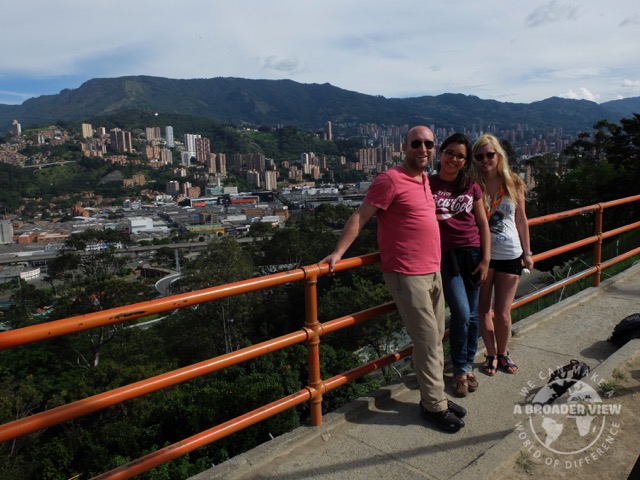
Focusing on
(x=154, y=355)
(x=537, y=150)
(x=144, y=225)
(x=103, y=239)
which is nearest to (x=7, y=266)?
(x=144, y=225)

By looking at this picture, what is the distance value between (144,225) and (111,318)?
77.9m

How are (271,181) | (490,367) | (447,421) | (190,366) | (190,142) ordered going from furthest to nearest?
(190,142)
(271,181)
(490,367)
(447,421)
(190,366)

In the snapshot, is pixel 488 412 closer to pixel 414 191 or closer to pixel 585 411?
pixel 585 411

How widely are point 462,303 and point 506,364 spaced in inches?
29.8

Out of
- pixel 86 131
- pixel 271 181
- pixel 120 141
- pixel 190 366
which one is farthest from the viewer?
pixel 86 131

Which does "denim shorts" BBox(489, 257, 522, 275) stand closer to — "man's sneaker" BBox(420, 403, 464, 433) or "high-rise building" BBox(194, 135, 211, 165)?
"man's sneaker" BBox(420, 403, 464, 433)

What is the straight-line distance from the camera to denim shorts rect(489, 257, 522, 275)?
9.67 feet

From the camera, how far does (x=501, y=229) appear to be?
293cm

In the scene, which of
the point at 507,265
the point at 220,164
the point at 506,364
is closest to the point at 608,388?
the point at 506,364

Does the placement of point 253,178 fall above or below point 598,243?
below

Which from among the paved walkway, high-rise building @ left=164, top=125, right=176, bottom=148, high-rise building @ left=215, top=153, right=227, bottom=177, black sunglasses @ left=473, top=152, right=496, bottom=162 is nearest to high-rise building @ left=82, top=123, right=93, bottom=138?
high-rise building @ left=164, top=125, right=176, bottom=148

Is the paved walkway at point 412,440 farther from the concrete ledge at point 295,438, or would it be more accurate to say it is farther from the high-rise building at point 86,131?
the high-rise building at point 86,131

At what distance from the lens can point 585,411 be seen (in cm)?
254

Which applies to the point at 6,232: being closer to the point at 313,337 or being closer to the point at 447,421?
the point at 313,337
